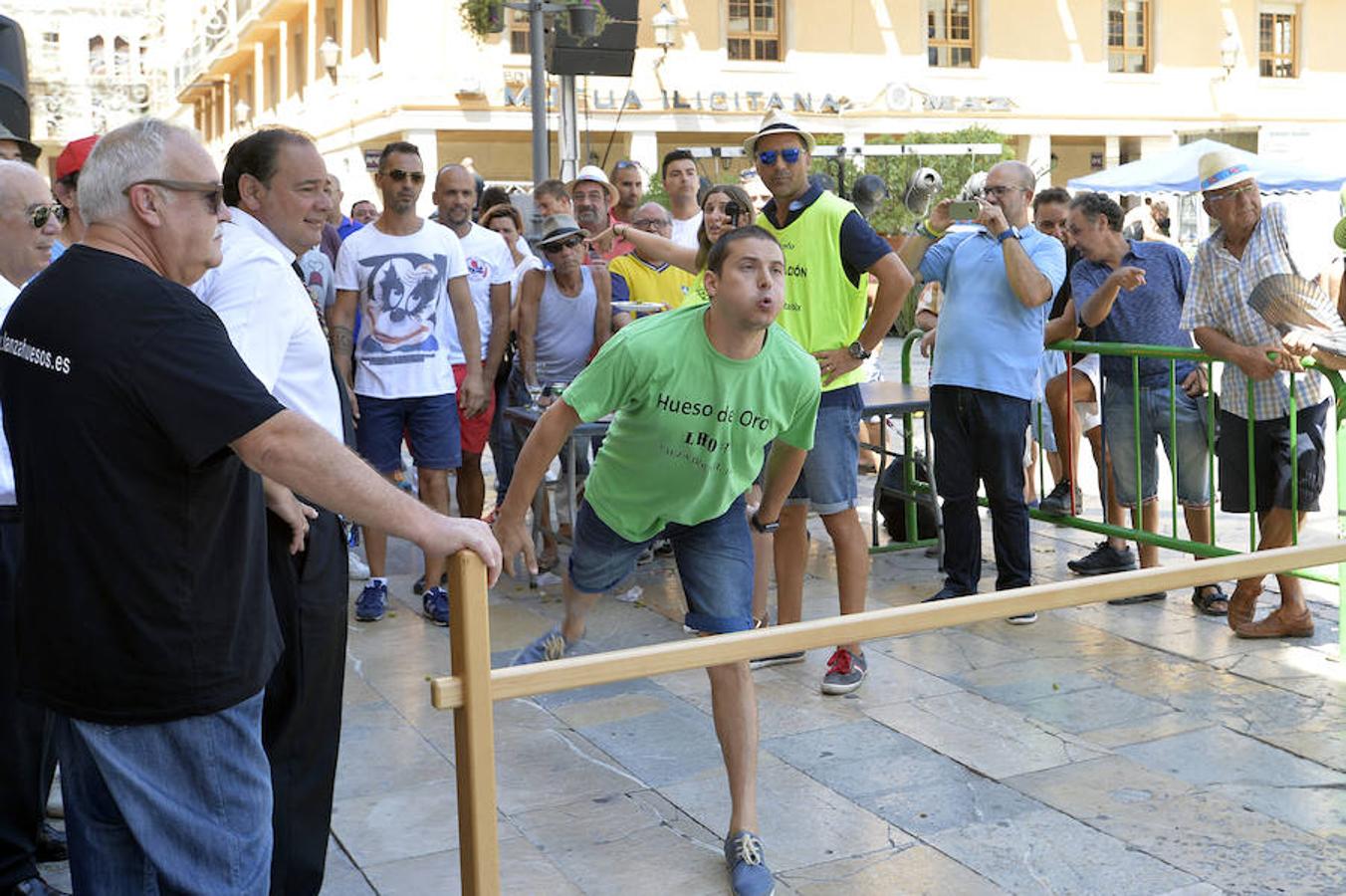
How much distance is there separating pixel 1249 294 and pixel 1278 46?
1270 inches

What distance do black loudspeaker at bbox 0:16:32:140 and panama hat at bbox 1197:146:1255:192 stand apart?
16.6 ft

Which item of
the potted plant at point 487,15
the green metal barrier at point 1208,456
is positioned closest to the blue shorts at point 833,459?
the green metal barrier at point 1208,456

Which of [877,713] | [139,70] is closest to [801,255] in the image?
[877,713]

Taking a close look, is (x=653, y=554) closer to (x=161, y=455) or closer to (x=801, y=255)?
(x=801, y=255)

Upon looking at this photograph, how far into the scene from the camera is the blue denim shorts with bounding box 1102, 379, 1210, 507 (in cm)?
676

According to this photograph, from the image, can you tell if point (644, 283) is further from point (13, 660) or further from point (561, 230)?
point (13, 660)

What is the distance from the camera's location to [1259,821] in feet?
13.8

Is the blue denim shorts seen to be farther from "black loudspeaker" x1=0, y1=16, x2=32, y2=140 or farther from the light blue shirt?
"black loudspeaker" x1=0, y1=16, x2=32, y2=140

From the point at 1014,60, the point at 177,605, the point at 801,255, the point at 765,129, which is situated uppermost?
the point at 1014,60

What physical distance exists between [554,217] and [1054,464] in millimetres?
3220

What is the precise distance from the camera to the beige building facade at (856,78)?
27.2m

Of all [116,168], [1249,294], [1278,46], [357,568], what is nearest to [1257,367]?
[1249,294]

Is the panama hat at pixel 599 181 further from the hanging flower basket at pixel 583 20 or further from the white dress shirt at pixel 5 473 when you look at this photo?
the white dress shirt at pixel 5 473

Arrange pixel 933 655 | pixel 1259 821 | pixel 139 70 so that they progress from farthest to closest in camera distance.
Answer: pixel 139 70
pixel 933 655
pixel 1259 821
